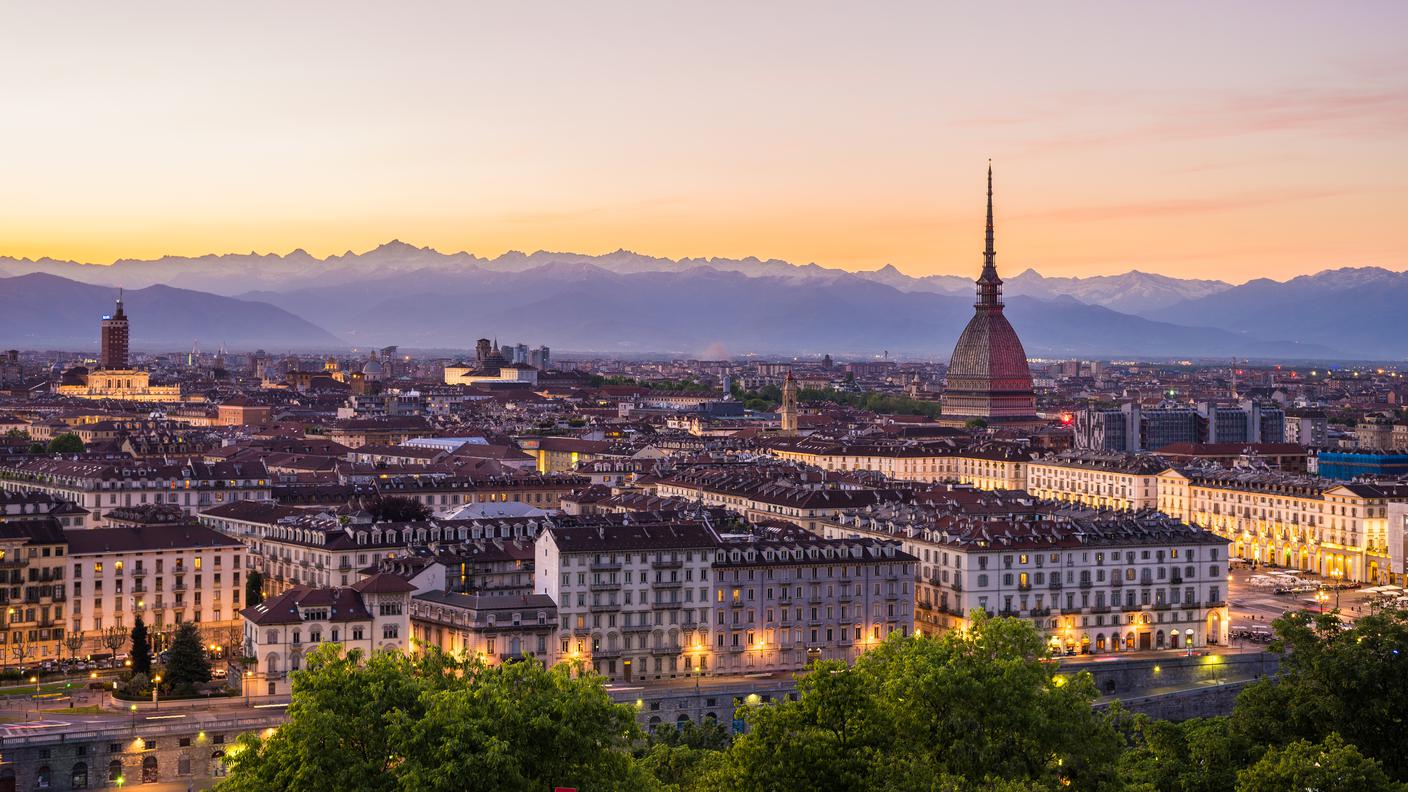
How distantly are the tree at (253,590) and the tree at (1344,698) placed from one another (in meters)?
47.1

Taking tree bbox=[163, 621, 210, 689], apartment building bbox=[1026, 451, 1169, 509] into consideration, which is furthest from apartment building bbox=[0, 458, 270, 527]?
apartment building bbox=[1026, 451, 1169, 509]

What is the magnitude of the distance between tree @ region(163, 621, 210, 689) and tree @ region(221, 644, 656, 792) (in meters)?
26.4

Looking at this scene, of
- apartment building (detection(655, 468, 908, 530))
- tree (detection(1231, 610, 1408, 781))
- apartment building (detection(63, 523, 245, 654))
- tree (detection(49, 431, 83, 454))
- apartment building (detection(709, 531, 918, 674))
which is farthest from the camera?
tree (detection(49, 431, 83, 454))

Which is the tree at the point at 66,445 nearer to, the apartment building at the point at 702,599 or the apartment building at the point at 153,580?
the apartment building at the point at 153,580

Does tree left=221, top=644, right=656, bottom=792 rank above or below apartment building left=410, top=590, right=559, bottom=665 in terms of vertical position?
above

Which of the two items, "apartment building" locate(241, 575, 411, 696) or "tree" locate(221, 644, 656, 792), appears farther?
"apartment building" locate(241, 575, 411, 696)

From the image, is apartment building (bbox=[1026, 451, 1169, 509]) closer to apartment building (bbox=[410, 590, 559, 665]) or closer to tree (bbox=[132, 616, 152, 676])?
apartment building (bbox=[410, 590, 559, 665])

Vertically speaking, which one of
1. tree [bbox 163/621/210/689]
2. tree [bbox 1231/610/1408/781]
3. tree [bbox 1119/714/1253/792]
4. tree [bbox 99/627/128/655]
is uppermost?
tree [bbox 1231/610/1408/781]

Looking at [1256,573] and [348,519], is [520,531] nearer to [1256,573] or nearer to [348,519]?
[348,519]

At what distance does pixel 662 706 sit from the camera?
72.9 metres

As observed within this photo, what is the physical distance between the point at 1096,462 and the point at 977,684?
9982cm

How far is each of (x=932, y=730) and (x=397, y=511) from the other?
5592 centimetres

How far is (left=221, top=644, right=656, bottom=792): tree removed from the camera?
149ft

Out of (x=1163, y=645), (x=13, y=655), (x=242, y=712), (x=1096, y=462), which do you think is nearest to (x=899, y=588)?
(x=1163, y=645)
